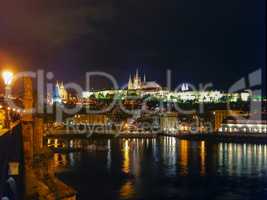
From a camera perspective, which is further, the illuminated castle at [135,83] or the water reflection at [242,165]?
the illuminated castle at [135,83]

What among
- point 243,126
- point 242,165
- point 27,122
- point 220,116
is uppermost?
point 27,122

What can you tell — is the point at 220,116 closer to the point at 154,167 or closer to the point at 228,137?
the point at 228,137

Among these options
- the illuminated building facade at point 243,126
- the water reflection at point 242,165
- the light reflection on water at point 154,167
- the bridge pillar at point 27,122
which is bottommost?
the water reflection at point 242,165

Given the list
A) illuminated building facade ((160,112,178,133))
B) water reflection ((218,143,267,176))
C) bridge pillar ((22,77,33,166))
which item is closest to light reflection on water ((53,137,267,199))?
water reflection ((218,143,267,176))

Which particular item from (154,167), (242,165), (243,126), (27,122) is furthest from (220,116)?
(27,122)

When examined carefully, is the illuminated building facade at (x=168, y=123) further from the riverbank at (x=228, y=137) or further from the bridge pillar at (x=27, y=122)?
the bridge pillar at (x=27, y=122)

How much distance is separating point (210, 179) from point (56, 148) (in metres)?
8.76

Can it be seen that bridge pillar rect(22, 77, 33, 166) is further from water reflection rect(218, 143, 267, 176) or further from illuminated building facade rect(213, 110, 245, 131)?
illuminated building facade rect(213, 110, 245, 131)

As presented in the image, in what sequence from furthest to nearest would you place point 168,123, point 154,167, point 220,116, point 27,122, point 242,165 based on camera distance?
point 168,123
point 220,116
point 242,165
point 154,167
point 27,122

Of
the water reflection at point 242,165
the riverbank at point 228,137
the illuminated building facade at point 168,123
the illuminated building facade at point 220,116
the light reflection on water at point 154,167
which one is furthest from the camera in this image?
the illuminated building facade at point 168,123

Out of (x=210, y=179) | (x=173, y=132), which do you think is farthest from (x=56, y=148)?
(x=173, y=132)

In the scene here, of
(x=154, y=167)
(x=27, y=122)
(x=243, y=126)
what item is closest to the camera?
(x=27, y=122)

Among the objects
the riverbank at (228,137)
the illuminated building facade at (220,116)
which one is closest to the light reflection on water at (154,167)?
the riverbank at (228,137)

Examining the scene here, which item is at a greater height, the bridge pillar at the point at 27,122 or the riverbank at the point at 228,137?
the bridge pillar at the point at 27,122
